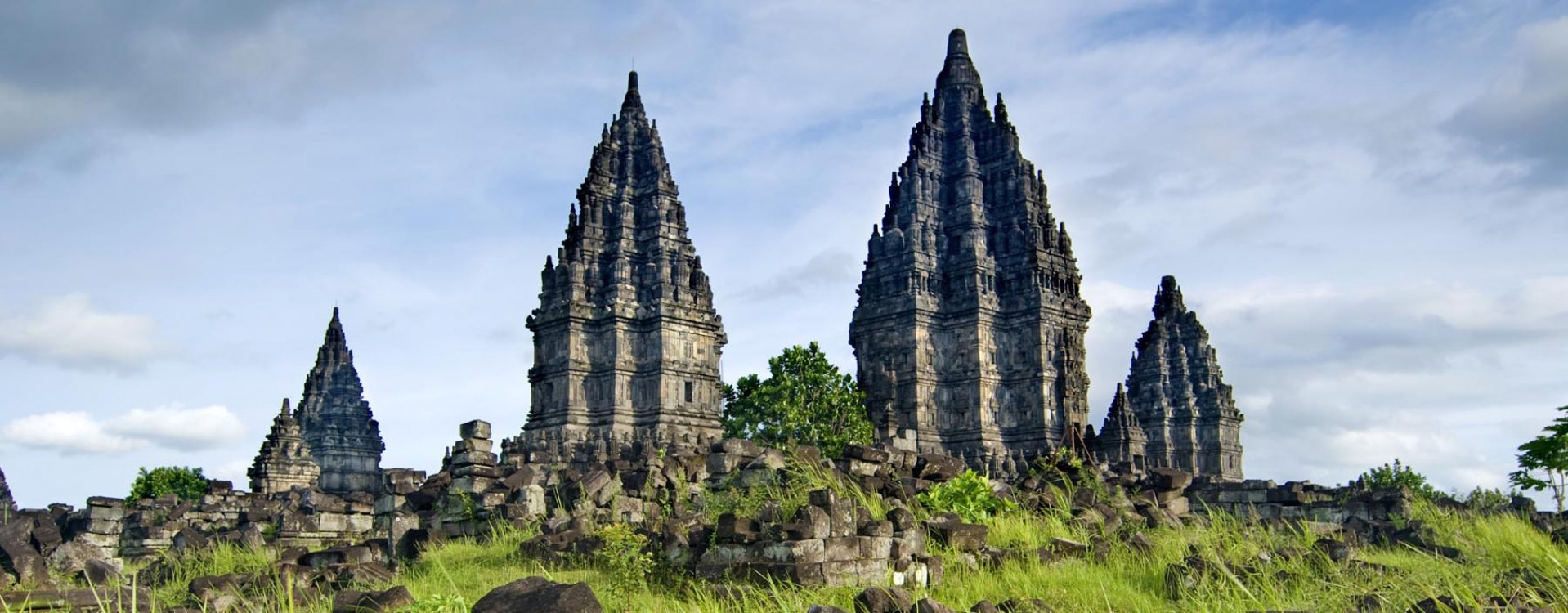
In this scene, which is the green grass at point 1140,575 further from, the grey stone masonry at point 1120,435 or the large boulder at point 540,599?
the grey stone masonry at point 1120,435

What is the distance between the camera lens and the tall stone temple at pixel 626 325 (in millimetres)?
53531

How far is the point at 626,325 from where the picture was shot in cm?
5456

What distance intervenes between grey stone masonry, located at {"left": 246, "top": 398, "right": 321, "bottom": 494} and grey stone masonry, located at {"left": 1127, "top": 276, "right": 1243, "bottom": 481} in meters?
41.7

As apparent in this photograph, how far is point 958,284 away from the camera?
62.6 m

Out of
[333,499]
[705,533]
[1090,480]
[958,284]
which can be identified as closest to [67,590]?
[705,533]

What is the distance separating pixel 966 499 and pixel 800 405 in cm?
3652

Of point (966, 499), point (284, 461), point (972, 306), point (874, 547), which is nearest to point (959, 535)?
point (874, 547)

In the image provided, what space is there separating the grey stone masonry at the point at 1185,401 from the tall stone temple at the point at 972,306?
44.9 ft

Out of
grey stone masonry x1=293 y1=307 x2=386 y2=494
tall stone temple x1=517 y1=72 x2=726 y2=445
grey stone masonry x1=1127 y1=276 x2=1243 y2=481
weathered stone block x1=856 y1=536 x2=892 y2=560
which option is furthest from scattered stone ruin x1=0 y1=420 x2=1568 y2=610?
grey stone masonry x1=1127 y1=276 x2=1243 y2=481

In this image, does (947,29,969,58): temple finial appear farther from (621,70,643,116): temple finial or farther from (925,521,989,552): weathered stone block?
(925,521,989,552): weathered stone block

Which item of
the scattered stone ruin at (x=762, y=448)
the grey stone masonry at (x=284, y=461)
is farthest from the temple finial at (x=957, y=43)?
the grey stone masonry at (x=284, y=461)

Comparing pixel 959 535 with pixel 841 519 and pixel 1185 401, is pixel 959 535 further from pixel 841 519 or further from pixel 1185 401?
pixel 1185 401

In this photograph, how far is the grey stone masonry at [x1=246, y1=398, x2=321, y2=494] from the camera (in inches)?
2392

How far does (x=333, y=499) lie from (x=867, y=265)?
4268 cm
